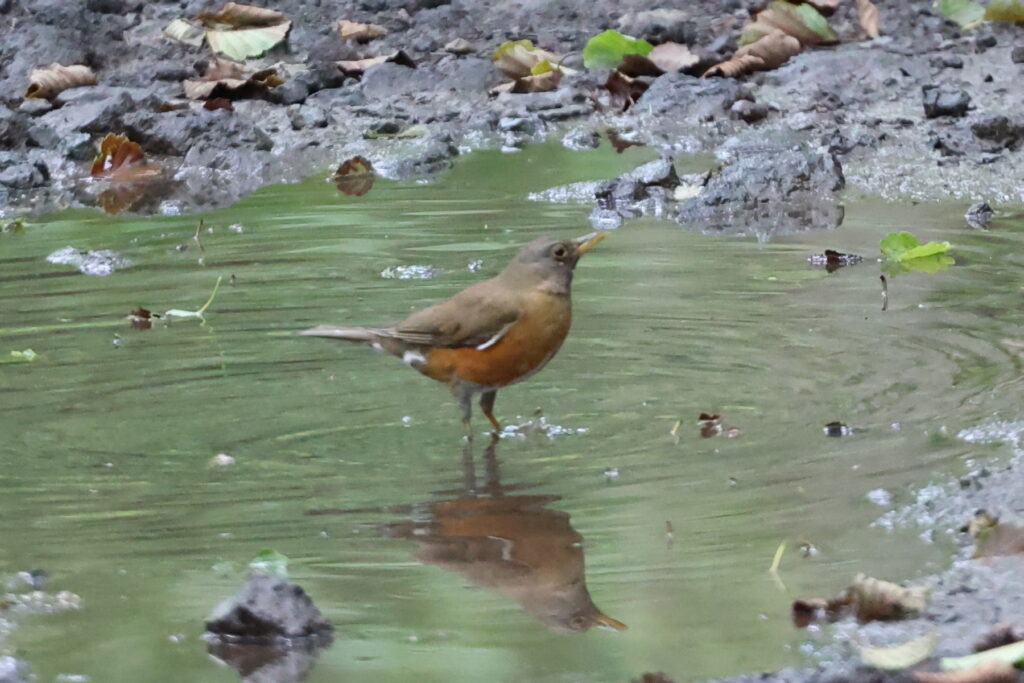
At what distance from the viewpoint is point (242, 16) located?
1223cm

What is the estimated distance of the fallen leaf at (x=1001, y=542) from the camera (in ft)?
11.5

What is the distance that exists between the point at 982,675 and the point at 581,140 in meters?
7.52

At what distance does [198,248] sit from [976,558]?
15.8ft

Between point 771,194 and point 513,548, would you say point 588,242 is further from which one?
point 771,194

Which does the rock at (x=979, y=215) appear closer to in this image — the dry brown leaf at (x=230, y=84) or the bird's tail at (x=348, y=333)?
the bird's tail at (x=348, y=333)

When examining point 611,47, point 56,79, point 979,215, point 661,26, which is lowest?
point 56,79

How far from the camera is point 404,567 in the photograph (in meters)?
3.78

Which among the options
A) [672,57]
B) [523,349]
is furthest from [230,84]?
[523,349]

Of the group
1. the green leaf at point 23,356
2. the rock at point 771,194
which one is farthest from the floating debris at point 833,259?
the green leaf at point 23,356

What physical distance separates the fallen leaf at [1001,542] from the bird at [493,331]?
1735mm

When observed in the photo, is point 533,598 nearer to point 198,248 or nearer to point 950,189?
point 198,248

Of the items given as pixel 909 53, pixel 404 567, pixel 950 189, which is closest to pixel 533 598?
pixel 404 567

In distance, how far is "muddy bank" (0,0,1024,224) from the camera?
29.1 ft

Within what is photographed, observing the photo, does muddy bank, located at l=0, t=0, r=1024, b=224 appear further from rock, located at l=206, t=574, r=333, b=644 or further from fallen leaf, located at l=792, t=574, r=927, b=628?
rock, located at l=206, t=574, r=333, b=644
